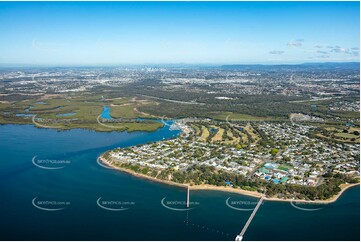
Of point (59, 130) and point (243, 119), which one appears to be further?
point (243, 119)

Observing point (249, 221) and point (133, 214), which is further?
point (133, 214)

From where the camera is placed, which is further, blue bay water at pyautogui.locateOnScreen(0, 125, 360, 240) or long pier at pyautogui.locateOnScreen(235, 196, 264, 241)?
blue bay water at pyautogui.locateOnScreen(0, 125, 360, 240)

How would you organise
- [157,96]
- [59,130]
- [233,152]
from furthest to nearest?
[157,96] → [59,130] → [233,152]

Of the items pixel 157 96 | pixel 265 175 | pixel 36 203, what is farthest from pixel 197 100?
pixel 36 203

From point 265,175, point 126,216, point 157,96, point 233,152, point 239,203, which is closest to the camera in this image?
point 126,216

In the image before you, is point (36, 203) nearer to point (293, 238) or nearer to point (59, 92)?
point (293, 238)

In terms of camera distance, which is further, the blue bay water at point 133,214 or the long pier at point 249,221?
the blue bay water at point 133,214
